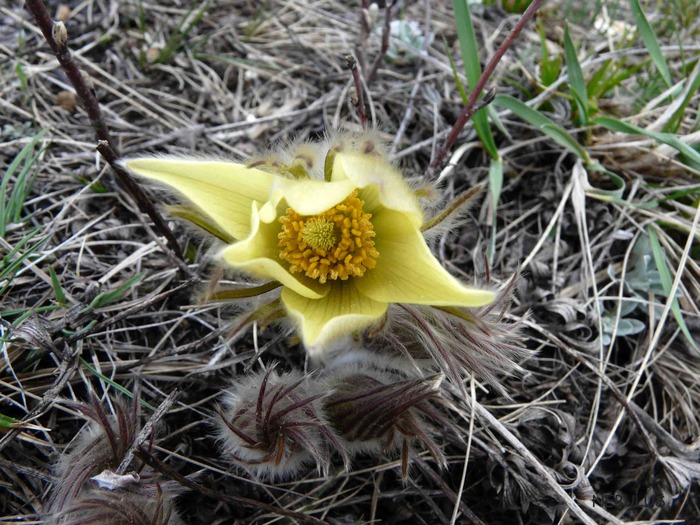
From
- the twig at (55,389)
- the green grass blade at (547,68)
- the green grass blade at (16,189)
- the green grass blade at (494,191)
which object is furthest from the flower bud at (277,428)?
the green grass blade at (547,68)

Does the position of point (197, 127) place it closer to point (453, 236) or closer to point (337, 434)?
point (453, 236)


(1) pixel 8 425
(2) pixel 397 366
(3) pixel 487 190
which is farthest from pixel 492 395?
(1) pixel 8 425

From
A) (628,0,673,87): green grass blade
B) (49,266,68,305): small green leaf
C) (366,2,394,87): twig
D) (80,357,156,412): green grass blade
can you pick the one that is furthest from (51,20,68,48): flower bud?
(628,0,673,87): green grass blade

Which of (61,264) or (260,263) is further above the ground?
(260,263)

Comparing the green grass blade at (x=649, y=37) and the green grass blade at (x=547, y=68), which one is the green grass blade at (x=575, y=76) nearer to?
the green grass blade at (x=547, y=68)

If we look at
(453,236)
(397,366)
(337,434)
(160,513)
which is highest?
(453,236)

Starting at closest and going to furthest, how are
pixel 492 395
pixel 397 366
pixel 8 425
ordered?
pixel 8 425, pixel 397 366, pixel 492 395
